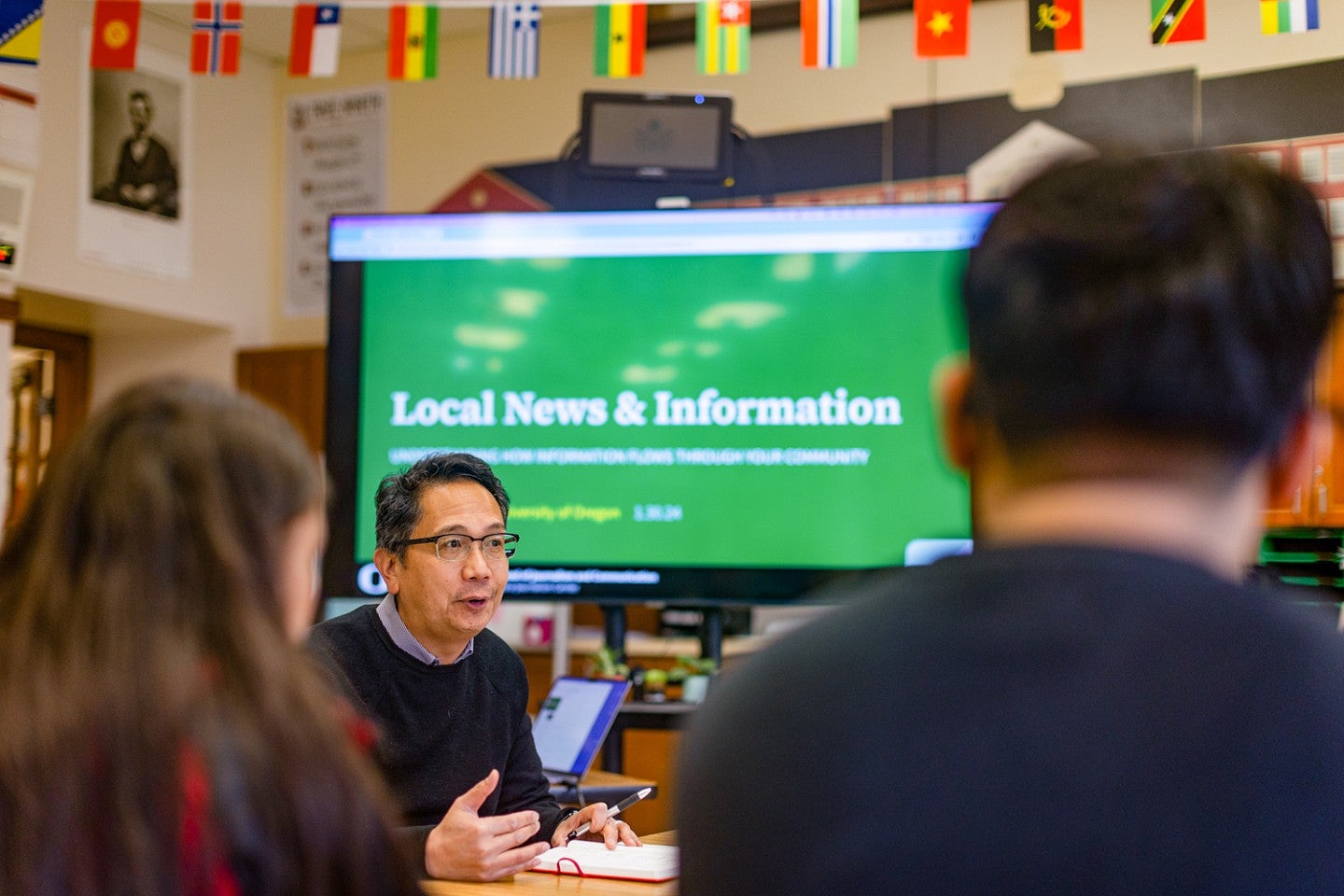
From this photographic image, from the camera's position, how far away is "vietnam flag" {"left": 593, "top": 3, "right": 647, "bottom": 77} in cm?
339

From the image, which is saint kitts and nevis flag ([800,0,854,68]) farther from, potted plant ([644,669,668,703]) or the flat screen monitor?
potted plant ([644,669,668,703])

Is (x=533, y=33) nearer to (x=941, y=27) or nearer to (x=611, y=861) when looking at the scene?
(x=941, y=27)

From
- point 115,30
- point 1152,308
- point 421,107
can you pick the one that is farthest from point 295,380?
point 1152,308

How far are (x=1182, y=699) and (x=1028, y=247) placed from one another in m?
0.27

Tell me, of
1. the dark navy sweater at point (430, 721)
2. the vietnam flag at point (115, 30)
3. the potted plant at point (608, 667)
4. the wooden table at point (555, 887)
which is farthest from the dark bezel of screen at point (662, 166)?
the wooden table at point (555, 887)

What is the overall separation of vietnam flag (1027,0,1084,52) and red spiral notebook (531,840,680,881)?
212 cm

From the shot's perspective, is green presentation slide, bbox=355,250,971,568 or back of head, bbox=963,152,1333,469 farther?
green presentation slide, bbox=355,250,971,568

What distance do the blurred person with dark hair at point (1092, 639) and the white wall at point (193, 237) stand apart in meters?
5.16

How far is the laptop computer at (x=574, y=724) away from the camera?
107 inches

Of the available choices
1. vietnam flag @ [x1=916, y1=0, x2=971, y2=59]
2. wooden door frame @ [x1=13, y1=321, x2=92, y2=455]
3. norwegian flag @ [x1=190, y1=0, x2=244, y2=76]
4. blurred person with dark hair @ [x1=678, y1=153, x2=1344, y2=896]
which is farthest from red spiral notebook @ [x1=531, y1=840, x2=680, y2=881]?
wooden door frame @ [x1=13, y1=321, x2=92, y2=455]

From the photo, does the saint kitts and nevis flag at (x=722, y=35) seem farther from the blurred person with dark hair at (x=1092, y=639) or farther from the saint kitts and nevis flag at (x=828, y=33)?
the blurred person with dark hair at (x=1092, y=639)

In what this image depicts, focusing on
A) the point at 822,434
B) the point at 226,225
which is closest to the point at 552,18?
the point at 226,225

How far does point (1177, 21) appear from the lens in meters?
3.08

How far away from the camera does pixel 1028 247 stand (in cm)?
78
